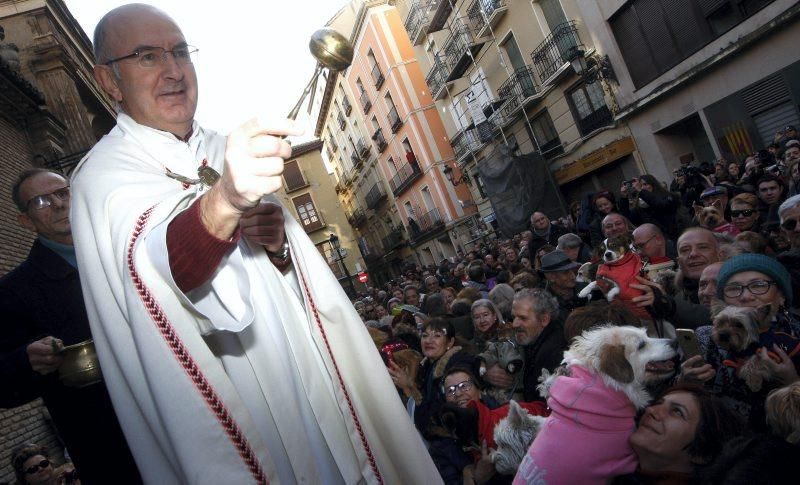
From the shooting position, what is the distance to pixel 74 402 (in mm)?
1552

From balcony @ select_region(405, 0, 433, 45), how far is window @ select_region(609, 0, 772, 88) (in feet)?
35.8

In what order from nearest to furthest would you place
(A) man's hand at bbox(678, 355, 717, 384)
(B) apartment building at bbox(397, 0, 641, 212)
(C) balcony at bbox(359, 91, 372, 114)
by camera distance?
(A) man's hand at bbox(678, 355, 717, 384), (B) apartment building at bbox(397, 0, 641, 212), (C) balcony at bbox(359, 91, 372, 114)

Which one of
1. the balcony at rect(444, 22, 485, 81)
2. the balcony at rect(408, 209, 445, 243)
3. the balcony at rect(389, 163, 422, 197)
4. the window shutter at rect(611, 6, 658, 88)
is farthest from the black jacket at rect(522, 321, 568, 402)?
the balcony at rect(389, 163, 422, 197)

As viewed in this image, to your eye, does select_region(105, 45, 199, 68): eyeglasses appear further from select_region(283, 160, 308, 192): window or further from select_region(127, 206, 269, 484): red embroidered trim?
select_region(283, 160, 308, 192): window

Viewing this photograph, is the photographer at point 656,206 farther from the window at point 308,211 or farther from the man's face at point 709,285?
the window at point 308,211

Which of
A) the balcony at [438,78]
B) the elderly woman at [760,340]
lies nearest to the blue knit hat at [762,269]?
the elderly woman at [760,340]

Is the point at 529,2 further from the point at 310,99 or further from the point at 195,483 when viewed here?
the point at 195,483

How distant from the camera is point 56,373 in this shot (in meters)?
1.54

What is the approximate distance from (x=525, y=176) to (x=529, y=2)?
18.7 feet

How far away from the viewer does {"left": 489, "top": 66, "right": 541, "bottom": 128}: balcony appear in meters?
18.0

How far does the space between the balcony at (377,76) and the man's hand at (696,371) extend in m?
29.0

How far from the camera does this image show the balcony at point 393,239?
36.4m

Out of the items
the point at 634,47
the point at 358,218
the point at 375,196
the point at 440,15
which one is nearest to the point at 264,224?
the point at 634,47

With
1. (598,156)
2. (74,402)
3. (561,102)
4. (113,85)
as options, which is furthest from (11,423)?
(561,102)
